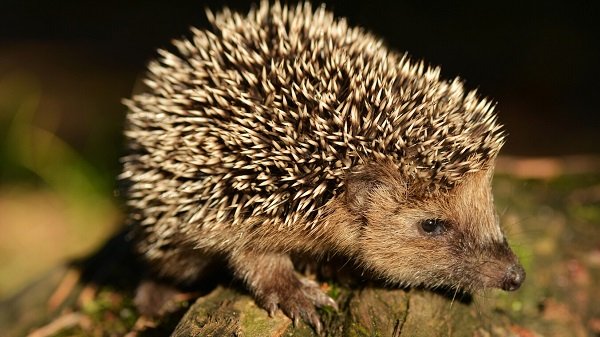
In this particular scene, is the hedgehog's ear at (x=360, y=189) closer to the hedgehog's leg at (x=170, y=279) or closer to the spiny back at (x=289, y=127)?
the spiny back at (x=289, y=127)

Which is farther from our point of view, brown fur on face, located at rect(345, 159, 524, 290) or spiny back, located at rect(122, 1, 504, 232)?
brown fur on face, located at rect(345, 159, 524, 290)

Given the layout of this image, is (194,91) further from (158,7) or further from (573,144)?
(158,7)

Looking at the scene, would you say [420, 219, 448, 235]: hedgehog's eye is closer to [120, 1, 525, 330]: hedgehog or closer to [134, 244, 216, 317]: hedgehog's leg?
[120, 1, 525, 330]: hedgehog

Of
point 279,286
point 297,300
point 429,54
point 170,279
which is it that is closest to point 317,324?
point 297,300

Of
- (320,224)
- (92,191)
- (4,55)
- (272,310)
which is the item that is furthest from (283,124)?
(4,55)

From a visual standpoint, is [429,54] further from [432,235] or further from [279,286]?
[279,286]

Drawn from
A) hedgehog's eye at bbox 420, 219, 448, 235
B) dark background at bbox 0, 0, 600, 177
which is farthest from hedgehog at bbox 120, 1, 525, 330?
dark background at bbox 0, 0, 600, 177
